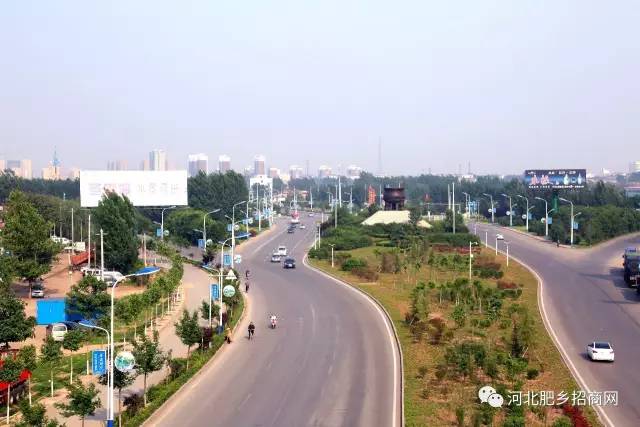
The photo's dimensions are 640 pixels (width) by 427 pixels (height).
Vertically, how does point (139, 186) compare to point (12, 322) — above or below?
above

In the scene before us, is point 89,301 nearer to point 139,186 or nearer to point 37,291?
point 37,291

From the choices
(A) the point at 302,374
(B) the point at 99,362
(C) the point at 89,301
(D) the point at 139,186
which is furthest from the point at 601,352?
(D) the point at 139,186

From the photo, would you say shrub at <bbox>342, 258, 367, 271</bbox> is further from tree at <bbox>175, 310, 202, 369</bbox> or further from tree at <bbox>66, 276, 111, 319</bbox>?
tree at <bbox>175, 310, 202, 369</bbox>

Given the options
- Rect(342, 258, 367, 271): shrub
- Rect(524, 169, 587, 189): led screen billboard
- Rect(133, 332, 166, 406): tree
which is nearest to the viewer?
Rect(133, 332, 166, 406): tree

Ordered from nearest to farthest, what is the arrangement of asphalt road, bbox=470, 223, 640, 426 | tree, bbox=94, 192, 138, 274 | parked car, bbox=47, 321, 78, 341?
asphalt road, bbox=470, 223, 640, 426, parked car, bbox=47, 321, 78, 341, tree, bbox=94, 192, 138, 274

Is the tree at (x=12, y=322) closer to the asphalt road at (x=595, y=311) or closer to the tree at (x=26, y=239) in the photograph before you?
the tree at (x=26, y=239)

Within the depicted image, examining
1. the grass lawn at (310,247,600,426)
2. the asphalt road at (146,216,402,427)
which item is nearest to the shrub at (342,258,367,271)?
the grass lawn at (310,247,600,426)
